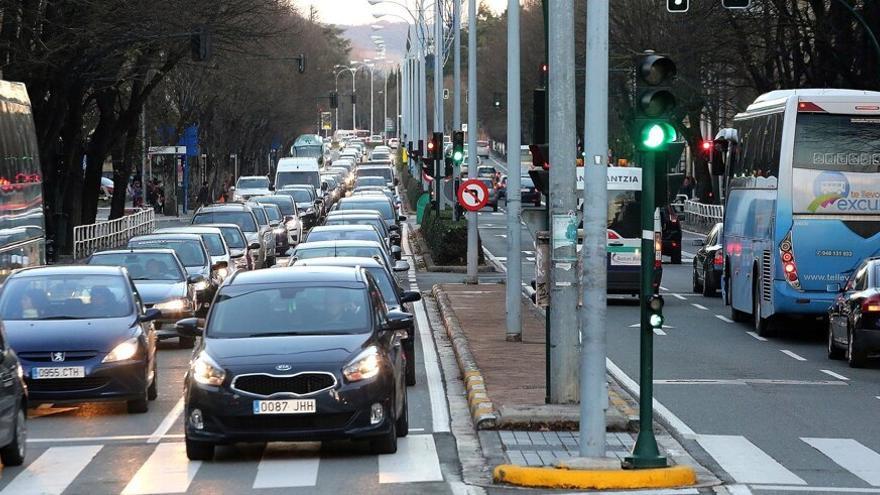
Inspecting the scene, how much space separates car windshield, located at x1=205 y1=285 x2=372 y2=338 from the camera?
14695mm

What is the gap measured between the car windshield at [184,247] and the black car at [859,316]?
1138 cm

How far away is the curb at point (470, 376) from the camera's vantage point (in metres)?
15.6

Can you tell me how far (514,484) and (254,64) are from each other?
79.0 meters

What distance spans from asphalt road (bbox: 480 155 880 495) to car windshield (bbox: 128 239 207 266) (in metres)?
7.14

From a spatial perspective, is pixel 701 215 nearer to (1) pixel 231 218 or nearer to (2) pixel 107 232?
(2) pixel 107 232

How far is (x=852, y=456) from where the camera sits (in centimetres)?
1442

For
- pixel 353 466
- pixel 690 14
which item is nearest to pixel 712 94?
pixel 690 14

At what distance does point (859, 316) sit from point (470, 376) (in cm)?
581

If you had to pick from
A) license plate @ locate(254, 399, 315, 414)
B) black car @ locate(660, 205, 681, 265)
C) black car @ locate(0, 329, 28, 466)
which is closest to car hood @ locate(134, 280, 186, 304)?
black car @ locate(0, 329, 28, 466)

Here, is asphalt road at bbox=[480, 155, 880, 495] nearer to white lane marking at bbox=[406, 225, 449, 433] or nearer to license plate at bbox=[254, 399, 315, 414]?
white lane marking at bbox=[406, 225, 449, 433]

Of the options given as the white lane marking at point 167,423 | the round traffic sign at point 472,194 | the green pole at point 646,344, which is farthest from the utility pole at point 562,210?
the round traffic sign at point 472,194

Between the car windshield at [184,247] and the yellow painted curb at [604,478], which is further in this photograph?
the car windshield at [184,247]

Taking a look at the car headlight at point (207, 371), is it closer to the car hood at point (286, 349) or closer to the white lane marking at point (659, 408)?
the car hood at point (286, 349)

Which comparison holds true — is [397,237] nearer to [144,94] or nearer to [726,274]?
[726,274]
